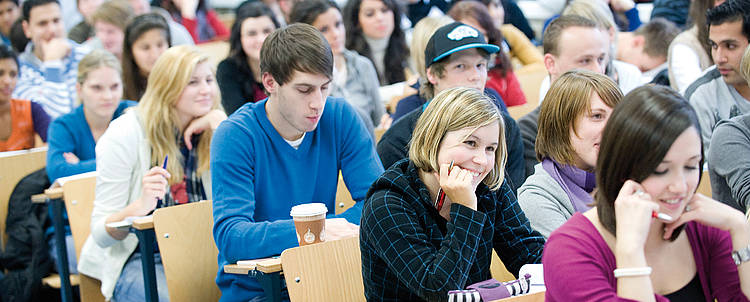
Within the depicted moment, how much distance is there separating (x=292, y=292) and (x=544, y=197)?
76 cm

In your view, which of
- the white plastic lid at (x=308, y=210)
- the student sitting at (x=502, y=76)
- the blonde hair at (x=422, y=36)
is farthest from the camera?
the student sitting at (x=502, y=76)

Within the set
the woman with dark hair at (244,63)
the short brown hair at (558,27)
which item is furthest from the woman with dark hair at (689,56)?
the woman with dark hair at (244,63)

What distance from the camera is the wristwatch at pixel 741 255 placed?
1.55 metres

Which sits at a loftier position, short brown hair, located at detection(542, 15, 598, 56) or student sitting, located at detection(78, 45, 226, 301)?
short brown hair, located at detection(542, 15, 598, 56)

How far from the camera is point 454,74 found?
3113 millimetres

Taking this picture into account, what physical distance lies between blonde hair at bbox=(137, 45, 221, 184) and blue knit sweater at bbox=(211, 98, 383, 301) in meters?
0.52

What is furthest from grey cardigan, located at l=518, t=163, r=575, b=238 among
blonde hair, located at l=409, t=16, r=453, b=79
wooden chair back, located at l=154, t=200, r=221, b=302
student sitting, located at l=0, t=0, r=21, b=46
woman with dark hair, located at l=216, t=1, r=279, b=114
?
student sitting, located at l=0, t=0, r=21, b=46

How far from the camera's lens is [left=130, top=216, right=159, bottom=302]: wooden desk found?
2.69 m

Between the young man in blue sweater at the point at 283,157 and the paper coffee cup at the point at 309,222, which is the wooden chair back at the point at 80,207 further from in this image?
the paper coffee cup at the point at 309,222

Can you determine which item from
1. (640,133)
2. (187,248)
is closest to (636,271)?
(640,133)

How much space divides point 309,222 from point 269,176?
15.8 inches

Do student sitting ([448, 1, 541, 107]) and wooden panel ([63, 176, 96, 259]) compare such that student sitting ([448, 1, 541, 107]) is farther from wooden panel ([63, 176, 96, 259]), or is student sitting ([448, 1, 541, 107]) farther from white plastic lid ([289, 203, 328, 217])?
white plastic lid ([289, 203, 328, 217])

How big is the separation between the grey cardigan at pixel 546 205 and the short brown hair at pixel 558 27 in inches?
50.0

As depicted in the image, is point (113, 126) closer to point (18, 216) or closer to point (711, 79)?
point (18, 216)
